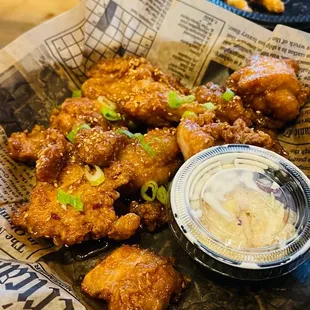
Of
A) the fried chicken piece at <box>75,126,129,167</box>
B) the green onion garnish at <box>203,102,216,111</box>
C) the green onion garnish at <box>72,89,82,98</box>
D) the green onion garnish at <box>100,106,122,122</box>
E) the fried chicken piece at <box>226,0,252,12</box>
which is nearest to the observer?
the fried chicken piece at <box>75,126,129,167</box>

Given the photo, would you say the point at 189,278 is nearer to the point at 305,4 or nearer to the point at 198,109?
the point at 198,109

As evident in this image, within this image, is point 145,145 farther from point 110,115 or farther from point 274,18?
point 274,18

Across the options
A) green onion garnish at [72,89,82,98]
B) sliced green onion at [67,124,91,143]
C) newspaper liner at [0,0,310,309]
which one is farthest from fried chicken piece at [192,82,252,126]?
green onion garnish at [72,89,82,98]

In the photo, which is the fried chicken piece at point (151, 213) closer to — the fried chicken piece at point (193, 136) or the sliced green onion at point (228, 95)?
the fried chicken piece at point (193, 136)

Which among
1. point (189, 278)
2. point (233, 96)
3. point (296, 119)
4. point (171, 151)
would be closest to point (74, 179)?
point (171, 151)

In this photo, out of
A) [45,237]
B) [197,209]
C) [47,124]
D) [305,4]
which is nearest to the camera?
[197,209]

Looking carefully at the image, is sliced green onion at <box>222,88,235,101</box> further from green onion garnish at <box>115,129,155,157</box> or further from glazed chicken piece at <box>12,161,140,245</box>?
glazed chicken piece at <box>12,161,140,245</box>
